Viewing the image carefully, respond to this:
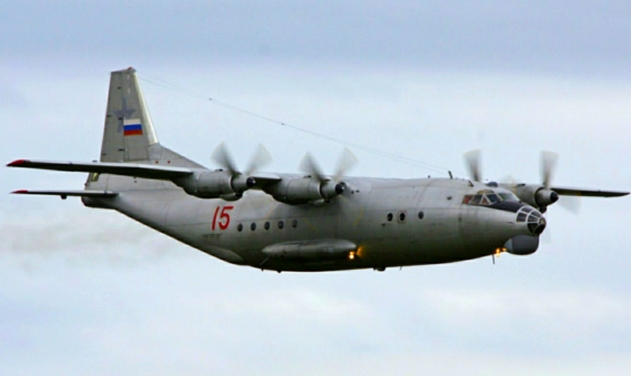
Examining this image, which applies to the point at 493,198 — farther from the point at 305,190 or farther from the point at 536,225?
the point at 305,190

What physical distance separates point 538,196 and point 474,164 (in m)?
2.26

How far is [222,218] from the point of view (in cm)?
4628

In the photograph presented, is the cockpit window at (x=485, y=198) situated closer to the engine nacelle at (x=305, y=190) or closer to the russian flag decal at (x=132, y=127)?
the engine nacelle at (x=305, y=190)

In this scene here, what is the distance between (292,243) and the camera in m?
44.0

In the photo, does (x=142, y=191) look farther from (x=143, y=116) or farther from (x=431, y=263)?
(x=431, y=263)

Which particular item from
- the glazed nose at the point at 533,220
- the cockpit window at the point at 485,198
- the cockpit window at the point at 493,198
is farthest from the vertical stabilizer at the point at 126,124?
the glazed nose at the point at 533,220

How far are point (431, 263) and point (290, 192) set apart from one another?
468 centimetres

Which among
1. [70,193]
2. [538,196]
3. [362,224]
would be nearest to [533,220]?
[362,224]

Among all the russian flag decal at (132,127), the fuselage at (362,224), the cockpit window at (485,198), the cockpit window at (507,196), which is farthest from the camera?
the russian flag decal at (132,127)

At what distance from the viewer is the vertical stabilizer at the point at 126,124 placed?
166ft

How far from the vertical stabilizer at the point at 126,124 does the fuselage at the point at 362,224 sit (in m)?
3.23

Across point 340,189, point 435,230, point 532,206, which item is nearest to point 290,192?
point 340,189

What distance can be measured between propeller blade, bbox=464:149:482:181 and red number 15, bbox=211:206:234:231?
7.60 metres

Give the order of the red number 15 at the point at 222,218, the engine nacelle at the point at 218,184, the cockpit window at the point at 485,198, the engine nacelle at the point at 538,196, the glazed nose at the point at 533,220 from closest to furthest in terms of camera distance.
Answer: the glazed nose at the point at 533,220 → the cockpit window at the point at 485,198 → the engine nacelle at the point at 218,184 → the engine nacelle at the point at 538,196 → the red number 15 at the point at 222,218
